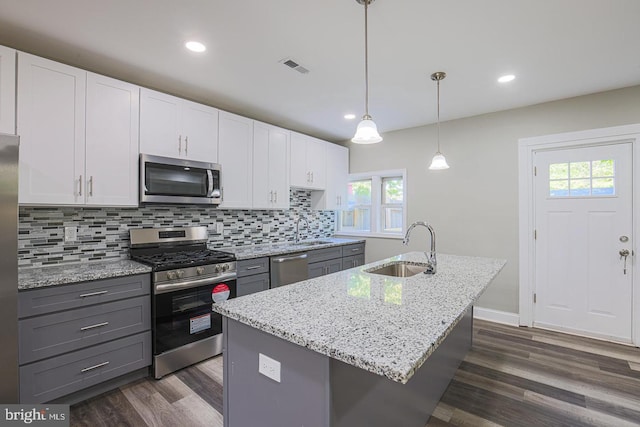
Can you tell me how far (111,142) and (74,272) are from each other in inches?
40.0

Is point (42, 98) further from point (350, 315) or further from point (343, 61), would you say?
point (350, 315)

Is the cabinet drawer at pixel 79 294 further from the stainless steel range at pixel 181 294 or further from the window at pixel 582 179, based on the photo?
the window at pixel 582 179

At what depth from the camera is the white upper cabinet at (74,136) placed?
1.98 metres

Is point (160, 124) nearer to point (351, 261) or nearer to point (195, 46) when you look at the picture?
point (195, 46)

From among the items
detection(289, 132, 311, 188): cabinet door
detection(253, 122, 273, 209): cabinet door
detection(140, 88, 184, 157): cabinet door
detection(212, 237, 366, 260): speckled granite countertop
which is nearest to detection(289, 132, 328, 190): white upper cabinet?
detection(289, 132, 311, 188): cabinet door

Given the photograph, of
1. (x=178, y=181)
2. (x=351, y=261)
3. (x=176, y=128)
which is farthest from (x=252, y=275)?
(x=351, y=261)

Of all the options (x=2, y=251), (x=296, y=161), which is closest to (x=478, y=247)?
(x=296, y=161)

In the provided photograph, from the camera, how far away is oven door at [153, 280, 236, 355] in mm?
2307

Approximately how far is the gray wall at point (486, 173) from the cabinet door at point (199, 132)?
2572mm

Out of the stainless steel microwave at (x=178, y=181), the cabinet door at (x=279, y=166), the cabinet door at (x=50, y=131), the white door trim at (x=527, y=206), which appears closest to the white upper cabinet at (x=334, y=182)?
the cabinet door at (x=279, y=166)

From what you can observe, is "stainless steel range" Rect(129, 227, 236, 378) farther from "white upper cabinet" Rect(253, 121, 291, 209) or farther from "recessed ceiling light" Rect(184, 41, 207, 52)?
"recessed ceiling light" Rect(184, 41, 207, 52)

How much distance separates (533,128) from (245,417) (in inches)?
151

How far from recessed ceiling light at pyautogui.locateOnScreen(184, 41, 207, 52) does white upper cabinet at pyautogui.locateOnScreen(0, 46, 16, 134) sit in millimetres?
1065

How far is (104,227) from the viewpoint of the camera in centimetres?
256
